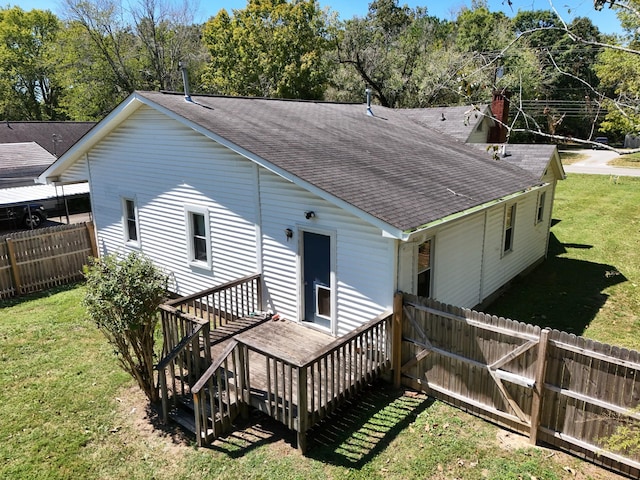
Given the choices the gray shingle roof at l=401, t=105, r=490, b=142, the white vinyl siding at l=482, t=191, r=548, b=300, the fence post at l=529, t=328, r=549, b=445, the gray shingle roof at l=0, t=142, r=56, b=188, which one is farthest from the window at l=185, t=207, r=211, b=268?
the gray shingle roof at l=0, t=142, r=56, b=188

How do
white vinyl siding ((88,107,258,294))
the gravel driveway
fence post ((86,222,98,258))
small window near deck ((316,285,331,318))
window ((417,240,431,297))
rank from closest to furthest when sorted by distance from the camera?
window ((417,240,431,297)), small window near deck ((316,285,331,318)), white vinyl siding ((88,107,258,294)), fence post ((86,222,98,258)), the gravel driveway

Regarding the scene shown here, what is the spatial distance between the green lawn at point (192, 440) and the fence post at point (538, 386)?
0.73 ft

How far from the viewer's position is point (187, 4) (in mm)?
38500

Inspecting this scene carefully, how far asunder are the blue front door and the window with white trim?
5.71m

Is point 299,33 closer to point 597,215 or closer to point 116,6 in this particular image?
point 116,6

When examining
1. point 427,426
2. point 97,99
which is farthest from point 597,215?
point 97,99

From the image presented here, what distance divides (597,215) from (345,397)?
1954 cm

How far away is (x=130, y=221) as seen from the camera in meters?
12.5

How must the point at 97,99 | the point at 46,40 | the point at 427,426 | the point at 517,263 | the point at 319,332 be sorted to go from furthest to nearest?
1. the point at 46,40
2. the point at 97,99
3. the point at 517,263
4. the point at 319,332
5. the point at 427,426

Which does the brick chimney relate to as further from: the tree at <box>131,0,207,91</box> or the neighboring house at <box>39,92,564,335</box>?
the tree at <box>131,0,207,91</box>

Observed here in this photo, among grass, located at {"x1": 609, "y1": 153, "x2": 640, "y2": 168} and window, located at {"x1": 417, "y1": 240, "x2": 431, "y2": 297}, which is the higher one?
window, located at {"x1": 417, "y1": 240, "x2": 431, "y2": 297}

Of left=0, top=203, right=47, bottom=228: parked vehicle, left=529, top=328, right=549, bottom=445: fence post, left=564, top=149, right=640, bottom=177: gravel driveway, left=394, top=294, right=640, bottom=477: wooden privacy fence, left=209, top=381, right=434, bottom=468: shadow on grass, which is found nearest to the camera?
left=394, top=294, right=640, bottom=477: wooden privacy fence

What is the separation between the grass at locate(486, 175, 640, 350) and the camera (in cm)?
988

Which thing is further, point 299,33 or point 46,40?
point 46,40
